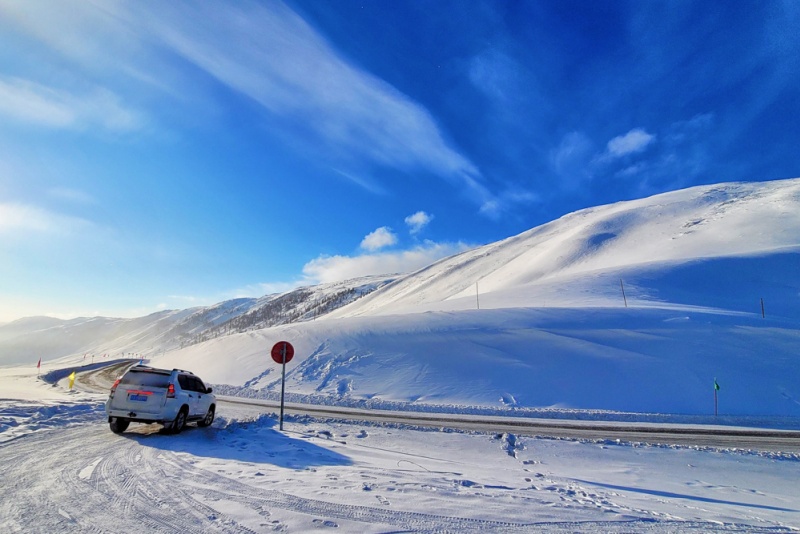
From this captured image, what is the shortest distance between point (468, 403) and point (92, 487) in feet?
50.5

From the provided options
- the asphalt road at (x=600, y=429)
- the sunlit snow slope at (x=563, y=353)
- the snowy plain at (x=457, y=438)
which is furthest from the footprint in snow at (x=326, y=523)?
the sunlit snow slope at (x=563, y=353)

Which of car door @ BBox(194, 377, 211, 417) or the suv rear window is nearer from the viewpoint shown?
the suv rear window

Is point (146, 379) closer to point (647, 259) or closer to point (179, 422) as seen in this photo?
point (179, 422)

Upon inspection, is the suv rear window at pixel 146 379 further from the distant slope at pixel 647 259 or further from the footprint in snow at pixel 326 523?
the distant slope at pixel 647 259

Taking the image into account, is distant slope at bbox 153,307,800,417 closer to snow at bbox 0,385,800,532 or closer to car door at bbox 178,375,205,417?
snow at bbox 0,385,800,532

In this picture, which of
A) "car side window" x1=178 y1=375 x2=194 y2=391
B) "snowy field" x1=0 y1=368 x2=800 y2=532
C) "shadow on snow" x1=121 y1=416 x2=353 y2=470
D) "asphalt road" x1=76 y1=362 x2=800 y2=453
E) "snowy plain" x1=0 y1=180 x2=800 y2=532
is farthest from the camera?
"asphalt road" x1=76 y1=362 x2=800 y2=453

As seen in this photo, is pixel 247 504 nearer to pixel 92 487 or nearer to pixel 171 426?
pixel 92 487

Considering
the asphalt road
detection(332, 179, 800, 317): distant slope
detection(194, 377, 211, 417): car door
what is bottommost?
the asphalt road

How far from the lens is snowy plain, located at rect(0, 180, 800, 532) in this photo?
558 centimetres

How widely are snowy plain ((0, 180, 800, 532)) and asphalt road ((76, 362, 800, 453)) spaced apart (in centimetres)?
107

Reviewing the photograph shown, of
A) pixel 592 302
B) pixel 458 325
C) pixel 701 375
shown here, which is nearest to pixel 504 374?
A: pixel 458 325

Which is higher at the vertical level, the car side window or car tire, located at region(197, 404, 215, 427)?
the car side window

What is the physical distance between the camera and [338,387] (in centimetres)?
2258

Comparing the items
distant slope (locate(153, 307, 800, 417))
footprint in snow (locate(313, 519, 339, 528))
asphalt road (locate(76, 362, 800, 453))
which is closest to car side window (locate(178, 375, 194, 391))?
asphalt road (locate(76, 362, 800, 453))
